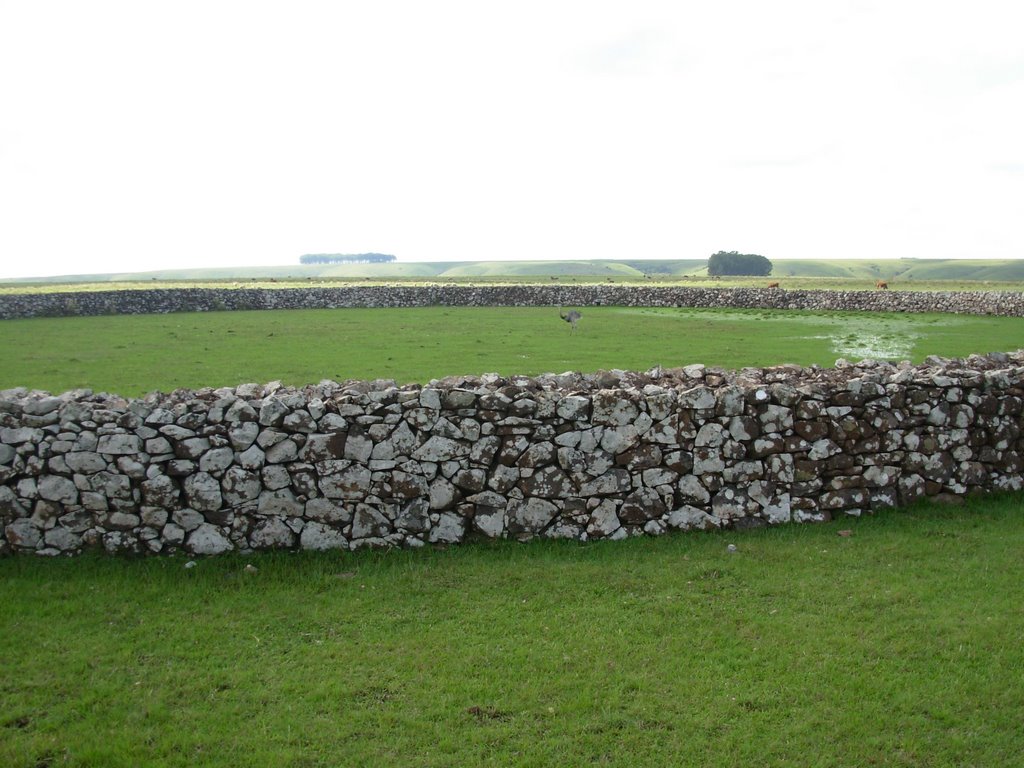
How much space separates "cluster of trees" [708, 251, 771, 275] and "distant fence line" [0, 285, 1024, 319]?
127 m

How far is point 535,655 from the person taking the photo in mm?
6598

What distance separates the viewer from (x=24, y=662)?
6551mm

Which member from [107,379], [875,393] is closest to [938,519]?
[875,393]

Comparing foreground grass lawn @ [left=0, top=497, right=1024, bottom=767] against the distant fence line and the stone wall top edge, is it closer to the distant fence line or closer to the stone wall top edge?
the stone wall top edge

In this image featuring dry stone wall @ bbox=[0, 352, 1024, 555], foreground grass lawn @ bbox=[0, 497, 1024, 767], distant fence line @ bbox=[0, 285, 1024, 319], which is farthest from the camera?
distant fence line @ bbox=[0, 285, 1024, 319]

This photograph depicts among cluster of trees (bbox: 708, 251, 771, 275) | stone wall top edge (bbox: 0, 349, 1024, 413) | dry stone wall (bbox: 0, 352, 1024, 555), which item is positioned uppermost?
cluster of trees (bbox: 708, 251, 771, 275)

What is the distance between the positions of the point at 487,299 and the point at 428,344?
31.3 metres

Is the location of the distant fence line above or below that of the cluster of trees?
below

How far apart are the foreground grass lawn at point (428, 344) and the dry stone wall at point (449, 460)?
36.2 ft

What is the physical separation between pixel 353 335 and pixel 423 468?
86.4ft

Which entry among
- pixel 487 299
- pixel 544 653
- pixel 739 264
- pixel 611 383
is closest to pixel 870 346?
pixel 611 383

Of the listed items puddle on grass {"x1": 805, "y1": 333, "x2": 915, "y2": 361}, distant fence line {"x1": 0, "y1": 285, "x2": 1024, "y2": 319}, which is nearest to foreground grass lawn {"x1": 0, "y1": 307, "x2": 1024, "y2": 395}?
puddle on grass {"x1": 805, "y1": 333, "x2": 915, "y2": 361}

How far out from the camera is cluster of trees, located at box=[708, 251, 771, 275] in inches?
7087

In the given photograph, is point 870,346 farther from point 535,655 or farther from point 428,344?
point 535,655
